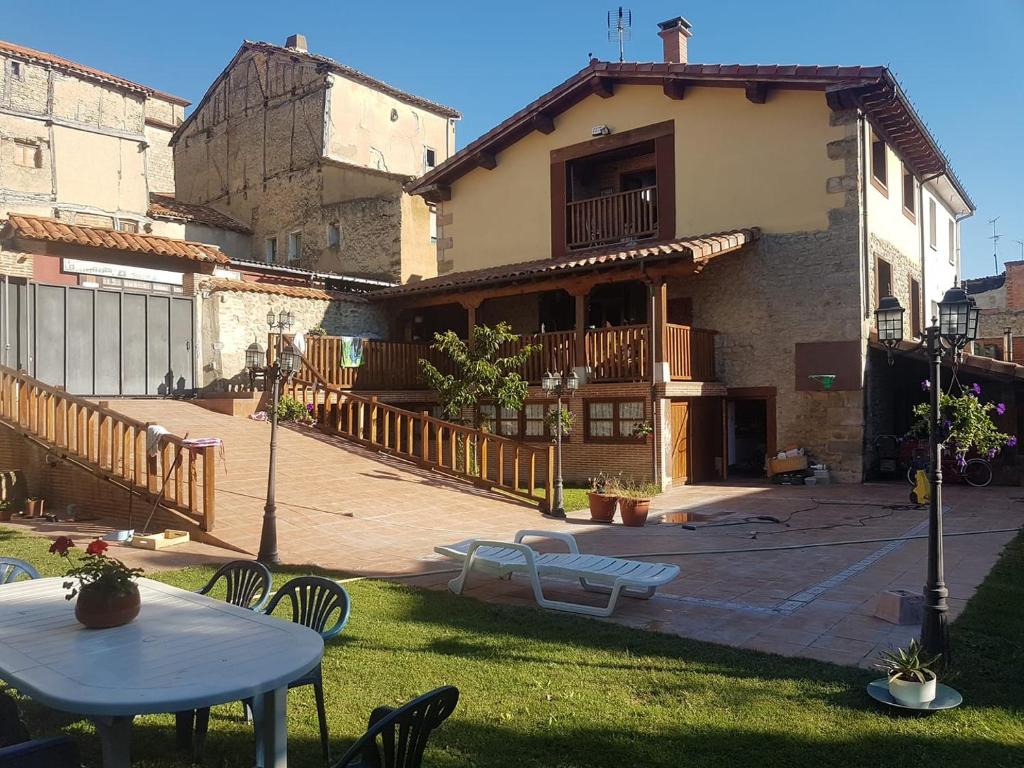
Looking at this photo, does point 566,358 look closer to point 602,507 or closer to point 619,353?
point 619,353

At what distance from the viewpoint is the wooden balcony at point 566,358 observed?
1533 centimetres

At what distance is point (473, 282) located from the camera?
56.6 feet

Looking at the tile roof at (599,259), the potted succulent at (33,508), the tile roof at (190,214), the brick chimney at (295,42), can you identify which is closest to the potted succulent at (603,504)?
the tile roof at (599,259)

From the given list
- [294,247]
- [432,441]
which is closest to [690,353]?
[432,441]

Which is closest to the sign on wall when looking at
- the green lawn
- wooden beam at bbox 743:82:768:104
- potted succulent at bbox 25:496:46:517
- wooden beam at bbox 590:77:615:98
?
potted succulent at bbox 25:496:46:517

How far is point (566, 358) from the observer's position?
16391mm

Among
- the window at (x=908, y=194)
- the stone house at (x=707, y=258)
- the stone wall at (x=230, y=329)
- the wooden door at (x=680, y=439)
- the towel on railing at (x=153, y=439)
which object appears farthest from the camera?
the window at (x=908, y=194)

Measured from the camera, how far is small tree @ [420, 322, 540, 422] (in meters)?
15.6

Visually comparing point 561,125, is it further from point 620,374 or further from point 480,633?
point 480,633

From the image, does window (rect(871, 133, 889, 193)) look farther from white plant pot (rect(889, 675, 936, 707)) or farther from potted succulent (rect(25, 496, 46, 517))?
potted succulent (rect(25, 496, 46, 517))

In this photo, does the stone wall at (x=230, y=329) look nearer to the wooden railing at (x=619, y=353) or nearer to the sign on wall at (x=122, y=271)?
the sign on wall at (x=122, y=271)

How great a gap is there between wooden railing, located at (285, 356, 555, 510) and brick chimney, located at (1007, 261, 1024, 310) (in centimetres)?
2254

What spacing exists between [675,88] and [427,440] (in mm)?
9397

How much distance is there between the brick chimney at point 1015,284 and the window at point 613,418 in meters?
21.6
